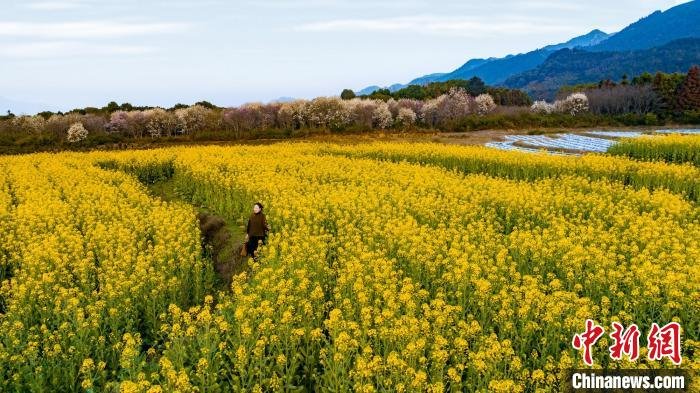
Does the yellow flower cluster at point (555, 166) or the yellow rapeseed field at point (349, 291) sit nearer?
the yellow rapeseed field at point (349, 291)

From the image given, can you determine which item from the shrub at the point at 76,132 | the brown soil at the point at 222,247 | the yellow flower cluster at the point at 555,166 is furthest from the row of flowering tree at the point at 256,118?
the brown soil at the point at 222,247

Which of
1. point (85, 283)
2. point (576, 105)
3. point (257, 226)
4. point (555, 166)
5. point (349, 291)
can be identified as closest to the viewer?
point (349, 291)

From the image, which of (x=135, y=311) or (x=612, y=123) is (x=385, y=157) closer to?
(x=135, y=311)

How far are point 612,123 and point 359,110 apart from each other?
41.8 metres

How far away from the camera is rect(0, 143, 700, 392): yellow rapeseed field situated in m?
8.06

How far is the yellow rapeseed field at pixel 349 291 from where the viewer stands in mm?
8062

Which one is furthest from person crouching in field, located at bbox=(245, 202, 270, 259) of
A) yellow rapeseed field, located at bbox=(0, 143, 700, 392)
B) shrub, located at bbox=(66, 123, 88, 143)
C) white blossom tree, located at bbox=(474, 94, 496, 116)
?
white blossom tree, located at bbox=(474, 94, 496, 116)

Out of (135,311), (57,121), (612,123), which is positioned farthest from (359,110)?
(135,311)

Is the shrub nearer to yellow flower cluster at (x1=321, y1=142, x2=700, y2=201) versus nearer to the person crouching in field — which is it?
yellow flower cluster at (x1=321, y1=142, x2=700, y2=201)

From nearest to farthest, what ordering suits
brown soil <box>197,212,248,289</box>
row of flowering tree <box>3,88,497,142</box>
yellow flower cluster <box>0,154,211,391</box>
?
yellow flower cluster <box>0,154,211,391</box> < brown soil <box>197,212,248,289</box> < row of flowering tree <box>3,88,497,142</box>

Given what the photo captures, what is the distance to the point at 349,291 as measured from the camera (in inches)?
423

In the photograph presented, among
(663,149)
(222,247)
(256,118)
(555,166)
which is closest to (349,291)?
(222,247)

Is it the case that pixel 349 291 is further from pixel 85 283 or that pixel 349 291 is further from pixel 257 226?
pixel 85 283

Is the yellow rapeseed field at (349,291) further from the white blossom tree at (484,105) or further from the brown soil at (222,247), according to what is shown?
the white blossom tree at (484,105)
